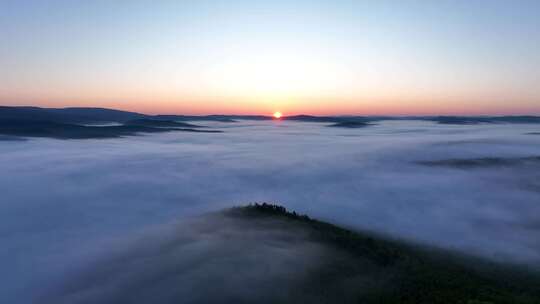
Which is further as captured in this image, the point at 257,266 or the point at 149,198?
the point at 149,198

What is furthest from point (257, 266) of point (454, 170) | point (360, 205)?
point (454, 170)

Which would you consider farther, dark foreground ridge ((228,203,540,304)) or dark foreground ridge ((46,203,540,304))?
dark foreground ridge ((46,203,540,304))

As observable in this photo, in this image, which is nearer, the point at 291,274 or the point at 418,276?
the point at 418,276

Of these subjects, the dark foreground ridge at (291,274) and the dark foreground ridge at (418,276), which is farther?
the dark foreground ridge at (291,274)

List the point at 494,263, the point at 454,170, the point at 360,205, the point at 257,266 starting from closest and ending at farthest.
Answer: the point at 257,266 < the point at 494,263 < the point at 360,205 < the point at 454,170

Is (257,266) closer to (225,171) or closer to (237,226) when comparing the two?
(237,226)

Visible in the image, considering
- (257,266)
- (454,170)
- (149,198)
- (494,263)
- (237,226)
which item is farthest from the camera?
(454,170)
